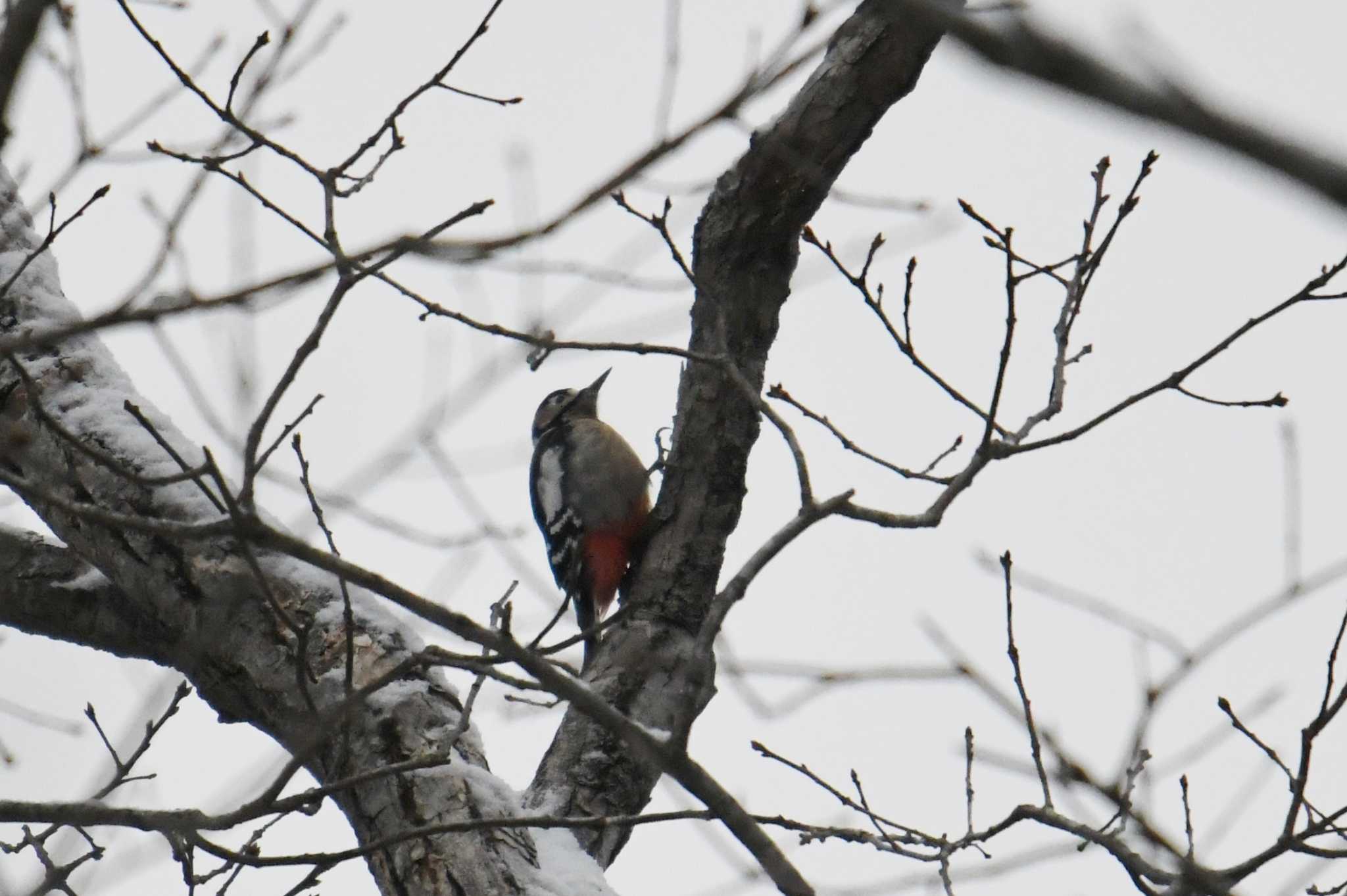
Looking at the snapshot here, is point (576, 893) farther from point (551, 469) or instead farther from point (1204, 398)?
point (551, 469)

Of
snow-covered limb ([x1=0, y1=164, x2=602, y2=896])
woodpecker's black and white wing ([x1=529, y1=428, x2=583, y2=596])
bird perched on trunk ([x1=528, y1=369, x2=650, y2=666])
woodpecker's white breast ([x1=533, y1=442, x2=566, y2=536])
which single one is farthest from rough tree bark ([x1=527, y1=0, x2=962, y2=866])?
woodpecker's white breast ([x1=533, y1=442, x2=566, y2=536])

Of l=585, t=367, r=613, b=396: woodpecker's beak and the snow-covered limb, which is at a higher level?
l=585, t=367, r=613, b=396: woodpecker's beak

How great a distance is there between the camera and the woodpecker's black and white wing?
7.95 metres

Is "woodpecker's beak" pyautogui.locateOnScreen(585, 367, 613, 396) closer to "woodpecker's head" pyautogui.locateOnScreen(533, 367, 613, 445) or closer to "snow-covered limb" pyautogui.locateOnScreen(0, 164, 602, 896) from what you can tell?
"woodpecker's head" pyautogui.locateOnScreen(533, 367, 613, 445)

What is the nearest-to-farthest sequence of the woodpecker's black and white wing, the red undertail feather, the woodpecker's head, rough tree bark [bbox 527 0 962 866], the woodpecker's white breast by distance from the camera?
rough tree bark [bbox 527 0 962 866] → the red undertail feather → the woodpecker's black and white wing → the woodpecker's white breast → the woodpecker's head

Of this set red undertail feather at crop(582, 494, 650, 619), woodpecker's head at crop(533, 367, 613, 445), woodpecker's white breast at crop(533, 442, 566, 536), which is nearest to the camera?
red undertail feather at crop(582, 494, 650, 619)

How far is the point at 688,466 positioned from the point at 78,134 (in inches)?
97.8

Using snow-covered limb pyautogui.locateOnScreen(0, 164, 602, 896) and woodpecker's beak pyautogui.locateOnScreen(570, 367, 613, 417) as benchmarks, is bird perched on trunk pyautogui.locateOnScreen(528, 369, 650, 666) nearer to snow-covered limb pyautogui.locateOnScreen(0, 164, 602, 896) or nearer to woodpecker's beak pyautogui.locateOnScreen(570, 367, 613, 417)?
woodpecker's beak pyautogui.locateOnScreen(570, 367, 613, 417)

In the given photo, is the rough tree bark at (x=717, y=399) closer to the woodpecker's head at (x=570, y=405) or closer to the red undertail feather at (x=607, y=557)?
the red undertail feather at (x=607, y=557)

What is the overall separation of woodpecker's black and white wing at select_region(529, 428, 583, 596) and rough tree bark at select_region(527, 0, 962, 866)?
2.76 metres

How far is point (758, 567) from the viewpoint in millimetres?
2521

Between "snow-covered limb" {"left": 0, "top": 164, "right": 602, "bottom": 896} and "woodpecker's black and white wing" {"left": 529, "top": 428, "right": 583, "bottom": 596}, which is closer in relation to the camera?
"snow-covered limb" {"left": 0, "top": 164, "right": 602, "bottom": 896}

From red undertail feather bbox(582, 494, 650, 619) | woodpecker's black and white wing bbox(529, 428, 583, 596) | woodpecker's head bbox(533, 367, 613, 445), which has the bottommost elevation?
red undertail feather bbox(582, 494, 650, 619)

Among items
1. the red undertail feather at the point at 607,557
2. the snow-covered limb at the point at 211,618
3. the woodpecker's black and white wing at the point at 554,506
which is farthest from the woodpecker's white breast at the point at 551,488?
the snow-covered limb at the point at 211,618
